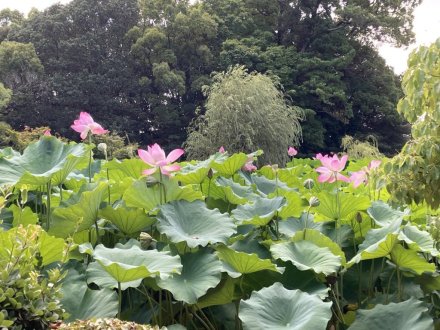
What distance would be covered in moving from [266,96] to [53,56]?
971cm

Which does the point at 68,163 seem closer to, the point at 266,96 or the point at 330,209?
the point at 330,209

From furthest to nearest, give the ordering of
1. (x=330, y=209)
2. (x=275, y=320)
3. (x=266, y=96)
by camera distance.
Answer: (x=266, y=96), (x=330, y=209), (x=275, y=320)

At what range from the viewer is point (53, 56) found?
18.6 m

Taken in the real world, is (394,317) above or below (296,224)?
below

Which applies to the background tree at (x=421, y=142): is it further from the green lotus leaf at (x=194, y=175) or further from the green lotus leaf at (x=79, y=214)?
the green lotus leaf at (x=79, y=214)

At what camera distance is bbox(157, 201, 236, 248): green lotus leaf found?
1.46 metres

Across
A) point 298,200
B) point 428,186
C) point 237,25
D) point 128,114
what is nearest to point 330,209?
point 298,200

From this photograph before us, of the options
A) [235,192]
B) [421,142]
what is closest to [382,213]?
[421,142]

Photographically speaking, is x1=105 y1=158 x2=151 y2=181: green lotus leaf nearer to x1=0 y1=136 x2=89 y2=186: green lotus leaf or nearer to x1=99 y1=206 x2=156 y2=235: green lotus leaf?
x1=0 y1=136 x2=89 y2=186: green lotus leaf

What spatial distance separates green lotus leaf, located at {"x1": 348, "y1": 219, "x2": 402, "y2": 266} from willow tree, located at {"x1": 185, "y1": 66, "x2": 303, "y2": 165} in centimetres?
946

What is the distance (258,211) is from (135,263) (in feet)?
1.56

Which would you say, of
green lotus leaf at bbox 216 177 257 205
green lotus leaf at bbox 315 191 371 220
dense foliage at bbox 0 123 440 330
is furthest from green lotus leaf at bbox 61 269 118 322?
green lotus leaf at bbox 315 191 371 220

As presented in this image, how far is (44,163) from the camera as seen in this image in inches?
68.8

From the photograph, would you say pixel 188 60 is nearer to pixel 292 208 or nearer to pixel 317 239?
pixel 292 208
